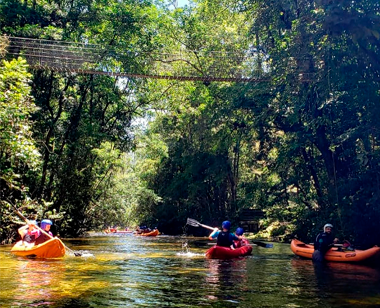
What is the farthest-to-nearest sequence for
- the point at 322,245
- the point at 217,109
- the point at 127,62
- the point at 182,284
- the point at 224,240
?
the point at 217,109, the point at 127,62, the point at 224,240, the point at 322,245, the point at 182,284

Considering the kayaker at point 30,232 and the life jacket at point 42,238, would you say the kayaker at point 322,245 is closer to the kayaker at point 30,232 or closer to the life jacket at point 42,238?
the life jacket at point 42,238

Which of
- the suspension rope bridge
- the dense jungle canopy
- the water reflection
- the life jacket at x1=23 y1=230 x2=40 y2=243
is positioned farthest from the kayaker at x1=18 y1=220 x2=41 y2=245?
the water reflection

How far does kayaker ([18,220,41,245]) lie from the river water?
78 centimetres

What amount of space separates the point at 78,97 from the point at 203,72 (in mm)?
7489

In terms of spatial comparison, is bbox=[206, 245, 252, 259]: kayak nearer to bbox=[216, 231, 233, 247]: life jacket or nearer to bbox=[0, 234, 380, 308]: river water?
bbox=[216, 231, 233, 247]: life jacket

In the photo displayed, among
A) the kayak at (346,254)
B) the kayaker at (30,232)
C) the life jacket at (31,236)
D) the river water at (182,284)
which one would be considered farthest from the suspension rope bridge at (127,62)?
the river water at (182,284)

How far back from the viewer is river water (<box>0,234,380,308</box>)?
20.5ft

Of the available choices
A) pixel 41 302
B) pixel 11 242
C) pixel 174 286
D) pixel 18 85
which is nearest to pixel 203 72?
pixel 18 85

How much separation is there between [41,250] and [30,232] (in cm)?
114

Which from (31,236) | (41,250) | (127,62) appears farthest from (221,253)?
(127,62)

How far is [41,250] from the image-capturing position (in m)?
12.0

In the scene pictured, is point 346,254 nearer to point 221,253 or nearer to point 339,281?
point 339,281

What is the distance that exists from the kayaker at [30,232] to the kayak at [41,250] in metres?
0.39

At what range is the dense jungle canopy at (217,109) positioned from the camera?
13.9 meters
